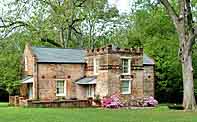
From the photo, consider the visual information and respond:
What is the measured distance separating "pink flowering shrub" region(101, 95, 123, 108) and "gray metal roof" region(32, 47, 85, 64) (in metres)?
6.36

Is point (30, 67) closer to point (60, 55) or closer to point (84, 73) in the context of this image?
point (60, 55)

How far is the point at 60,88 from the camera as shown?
4606 cm

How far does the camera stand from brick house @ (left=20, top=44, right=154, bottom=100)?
44.3 m

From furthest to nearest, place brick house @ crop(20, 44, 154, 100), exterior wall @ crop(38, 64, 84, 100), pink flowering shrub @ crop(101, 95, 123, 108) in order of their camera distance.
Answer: exterior wall @ crop(38, 64, 84, 100) < brick house @ crop(20, 44, 154, 100) < pink flowering shrub @ crop(101, 95, 123, 108)

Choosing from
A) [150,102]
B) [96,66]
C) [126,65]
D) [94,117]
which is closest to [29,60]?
[96,66]

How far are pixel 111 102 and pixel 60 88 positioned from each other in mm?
6463

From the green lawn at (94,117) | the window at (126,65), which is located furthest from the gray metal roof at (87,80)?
the green lawn at (94,117)

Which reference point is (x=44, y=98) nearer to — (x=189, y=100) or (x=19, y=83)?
(x=19, y=83)

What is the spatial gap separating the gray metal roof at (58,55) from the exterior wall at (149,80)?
6.94 meters

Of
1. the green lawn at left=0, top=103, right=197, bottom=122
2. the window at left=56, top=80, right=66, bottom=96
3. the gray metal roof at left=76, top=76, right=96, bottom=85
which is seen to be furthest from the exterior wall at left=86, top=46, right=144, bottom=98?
the green lawn at left=0, top=103, right=197, bottom=122

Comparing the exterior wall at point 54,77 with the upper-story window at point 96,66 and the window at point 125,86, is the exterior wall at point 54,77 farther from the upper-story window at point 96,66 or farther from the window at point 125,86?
the window at point 125,86

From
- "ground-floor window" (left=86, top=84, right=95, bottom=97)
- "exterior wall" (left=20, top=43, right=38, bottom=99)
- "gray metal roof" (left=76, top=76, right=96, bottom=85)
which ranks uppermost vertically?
"exterior wall" (left=20, top=43, right=38, bottom=99)

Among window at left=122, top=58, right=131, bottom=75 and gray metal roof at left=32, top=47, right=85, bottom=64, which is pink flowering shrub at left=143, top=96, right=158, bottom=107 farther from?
gray metal roof at left=32, top=47, right=85, bottom=64

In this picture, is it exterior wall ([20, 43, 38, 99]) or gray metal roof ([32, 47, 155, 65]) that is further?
gray metal roof ([32, 47, 155, 65])
